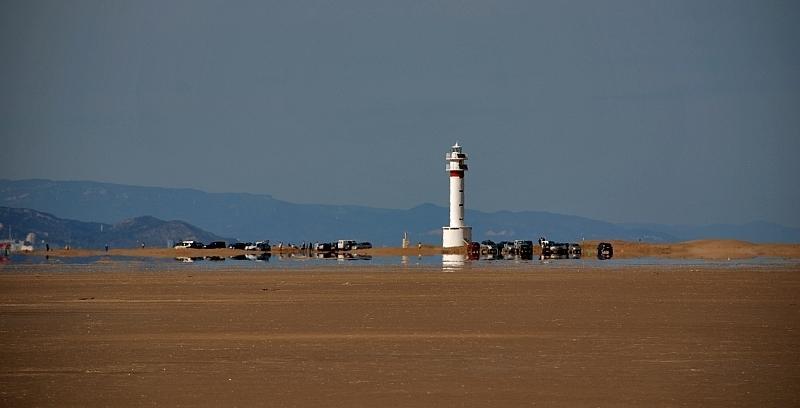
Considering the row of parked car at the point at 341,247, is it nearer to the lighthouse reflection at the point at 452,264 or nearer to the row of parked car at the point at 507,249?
the row of parked car at the point at 507,249

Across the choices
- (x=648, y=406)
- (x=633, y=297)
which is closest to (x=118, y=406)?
(x=648, y=406)

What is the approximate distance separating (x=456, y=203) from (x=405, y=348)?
84575mm

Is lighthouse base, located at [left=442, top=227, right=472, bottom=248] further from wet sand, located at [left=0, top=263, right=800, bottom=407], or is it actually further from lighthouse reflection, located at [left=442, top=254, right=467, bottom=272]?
wet sand, located at [left=0, top=263, right=800, bottom=407]

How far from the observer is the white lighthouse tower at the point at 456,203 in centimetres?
10419

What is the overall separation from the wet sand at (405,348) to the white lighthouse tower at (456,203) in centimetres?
6805

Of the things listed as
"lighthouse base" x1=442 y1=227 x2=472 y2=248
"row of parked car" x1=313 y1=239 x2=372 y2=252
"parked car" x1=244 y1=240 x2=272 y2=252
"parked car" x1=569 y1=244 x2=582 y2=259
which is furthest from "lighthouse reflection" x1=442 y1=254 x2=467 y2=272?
"parked car" x1=244 y1=240 x2=272 y2=252

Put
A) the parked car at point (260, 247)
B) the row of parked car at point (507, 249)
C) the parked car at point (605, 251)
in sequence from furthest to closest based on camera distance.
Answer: the parked car at point (260, 247), the row of parked car at point (507, 249), the parked car at point (605, 251)

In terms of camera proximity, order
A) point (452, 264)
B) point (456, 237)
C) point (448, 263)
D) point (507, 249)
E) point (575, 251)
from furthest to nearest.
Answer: point (507, 249), point (456, 237), point (575, 251), point (448, 263), point (452, 264)

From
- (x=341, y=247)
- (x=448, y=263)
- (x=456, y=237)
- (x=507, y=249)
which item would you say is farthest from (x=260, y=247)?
(x=448, y=263)

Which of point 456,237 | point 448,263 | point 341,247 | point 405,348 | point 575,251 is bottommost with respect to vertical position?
point 405,348

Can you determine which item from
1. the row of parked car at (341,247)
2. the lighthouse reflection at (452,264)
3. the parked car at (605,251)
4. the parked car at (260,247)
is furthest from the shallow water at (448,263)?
the parked car at (260,247)

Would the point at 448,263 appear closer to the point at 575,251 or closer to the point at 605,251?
the point at 605,251

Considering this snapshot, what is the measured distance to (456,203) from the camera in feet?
342

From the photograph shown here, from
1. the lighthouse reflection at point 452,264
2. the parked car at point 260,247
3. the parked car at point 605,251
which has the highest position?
the parked car at point 260,247
